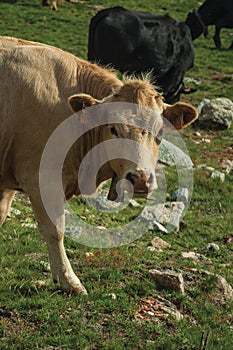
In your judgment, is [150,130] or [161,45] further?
[161,45]

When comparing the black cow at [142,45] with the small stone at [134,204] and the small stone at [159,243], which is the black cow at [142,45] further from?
the small stone at [159,243]

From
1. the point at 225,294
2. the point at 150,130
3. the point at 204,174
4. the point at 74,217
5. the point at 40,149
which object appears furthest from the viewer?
the point at 204,174

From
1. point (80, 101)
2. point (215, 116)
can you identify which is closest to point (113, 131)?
point (80, 101)

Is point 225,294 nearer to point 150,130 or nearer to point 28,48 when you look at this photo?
point 150,130

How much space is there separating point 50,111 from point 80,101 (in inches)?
16.6

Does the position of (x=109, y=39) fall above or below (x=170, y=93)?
above

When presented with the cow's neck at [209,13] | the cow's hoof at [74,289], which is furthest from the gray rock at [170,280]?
the cow's neck at [209,13]

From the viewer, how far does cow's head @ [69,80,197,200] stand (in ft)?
18.6

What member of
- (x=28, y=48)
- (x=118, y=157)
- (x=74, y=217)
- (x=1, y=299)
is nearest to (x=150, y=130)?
(x=118, y=157)

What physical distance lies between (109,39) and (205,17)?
9199mm

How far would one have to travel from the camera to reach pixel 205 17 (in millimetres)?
24422

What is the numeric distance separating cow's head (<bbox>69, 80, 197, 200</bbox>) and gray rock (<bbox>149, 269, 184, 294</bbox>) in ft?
3.63

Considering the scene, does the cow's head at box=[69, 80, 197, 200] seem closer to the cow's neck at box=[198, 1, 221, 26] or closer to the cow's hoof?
the cow's hoof

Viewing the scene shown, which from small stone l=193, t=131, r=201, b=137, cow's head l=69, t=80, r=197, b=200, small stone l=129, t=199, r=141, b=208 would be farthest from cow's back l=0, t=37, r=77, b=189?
small stone l=193, t=131, r=201, b=137
